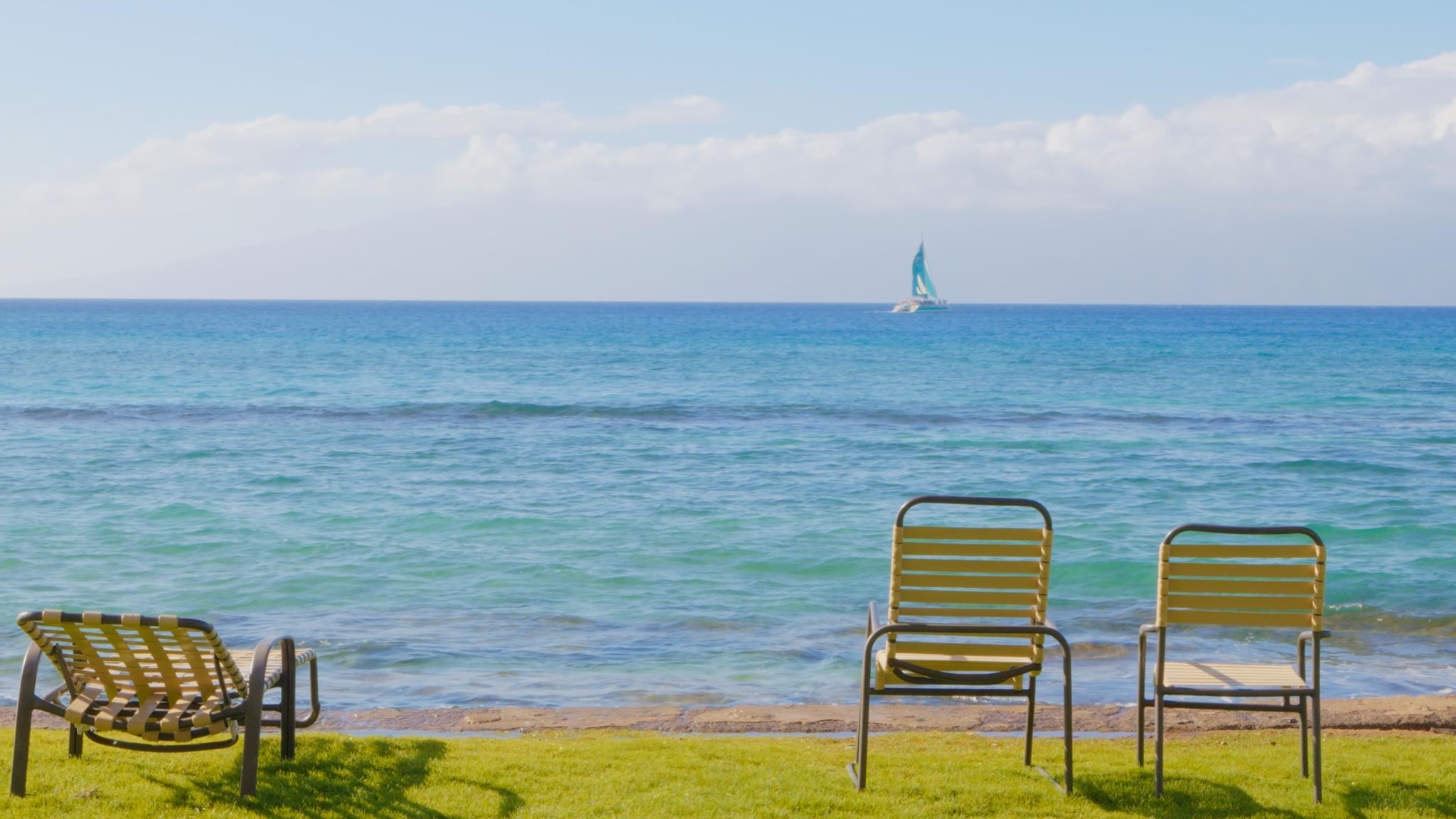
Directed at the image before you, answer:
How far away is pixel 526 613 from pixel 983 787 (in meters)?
6.90

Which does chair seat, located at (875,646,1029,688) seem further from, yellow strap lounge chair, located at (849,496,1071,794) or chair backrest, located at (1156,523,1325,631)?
chair backrest, located at (1156,523,1325,631)

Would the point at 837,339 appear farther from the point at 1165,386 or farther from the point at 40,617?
the point at 40,617

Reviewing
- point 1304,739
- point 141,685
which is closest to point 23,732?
point 141,685

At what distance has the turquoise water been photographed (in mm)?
10453

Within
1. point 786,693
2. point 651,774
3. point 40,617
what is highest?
point 40,617

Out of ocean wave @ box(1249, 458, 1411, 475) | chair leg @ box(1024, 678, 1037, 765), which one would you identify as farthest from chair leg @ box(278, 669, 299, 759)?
ocean wave @ box(1249, 458, 1411, 475)

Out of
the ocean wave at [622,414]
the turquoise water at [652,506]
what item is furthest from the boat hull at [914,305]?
the ocean wave at [622,414]

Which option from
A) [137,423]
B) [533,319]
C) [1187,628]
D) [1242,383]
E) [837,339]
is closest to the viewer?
[1187,628]

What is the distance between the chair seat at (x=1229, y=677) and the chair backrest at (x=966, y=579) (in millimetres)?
613

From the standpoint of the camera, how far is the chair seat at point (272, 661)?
561 centimetres

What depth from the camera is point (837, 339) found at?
8644cm

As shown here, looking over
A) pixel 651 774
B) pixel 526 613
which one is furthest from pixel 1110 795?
pixel 526 613

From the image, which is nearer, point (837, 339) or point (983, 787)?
point (983, 787)

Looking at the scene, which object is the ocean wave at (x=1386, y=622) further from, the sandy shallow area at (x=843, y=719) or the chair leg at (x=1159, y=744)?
the chair leg at (x=1159, y=744)
